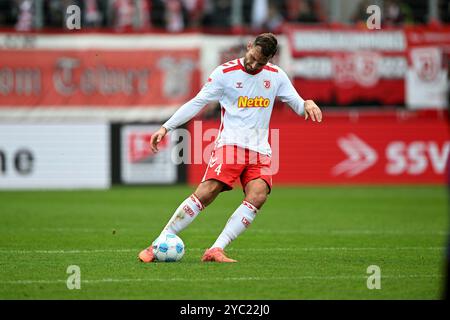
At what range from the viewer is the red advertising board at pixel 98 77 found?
25.4 m

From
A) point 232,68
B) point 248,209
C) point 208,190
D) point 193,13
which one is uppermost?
point 193,13

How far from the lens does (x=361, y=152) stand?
25375 millimetres

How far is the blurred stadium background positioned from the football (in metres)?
12.9

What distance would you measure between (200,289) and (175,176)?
15.7m

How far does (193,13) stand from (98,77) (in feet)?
11.5

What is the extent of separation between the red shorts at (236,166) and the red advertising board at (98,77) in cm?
1512

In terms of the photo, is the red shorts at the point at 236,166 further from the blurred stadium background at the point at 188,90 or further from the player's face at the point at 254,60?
the blurred stadium background at the point at 188,90

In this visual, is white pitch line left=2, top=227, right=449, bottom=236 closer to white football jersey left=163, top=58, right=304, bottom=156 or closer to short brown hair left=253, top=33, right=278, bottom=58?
white football jersey left=163, top=58, right=304, bottom=156

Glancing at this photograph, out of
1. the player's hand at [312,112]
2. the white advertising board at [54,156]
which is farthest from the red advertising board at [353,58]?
the player's hand at [312,112]

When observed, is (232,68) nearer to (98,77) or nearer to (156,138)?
(156,138)

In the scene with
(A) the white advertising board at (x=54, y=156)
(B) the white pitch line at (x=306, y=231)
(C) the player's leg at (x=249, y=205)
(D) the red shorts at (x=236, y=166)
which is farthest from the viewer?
(A) the white advertising board at (x=54, y=156)

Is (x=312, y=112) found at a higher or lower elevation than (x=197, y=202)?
higher

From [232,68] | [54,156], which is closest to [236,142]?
[232,68]
